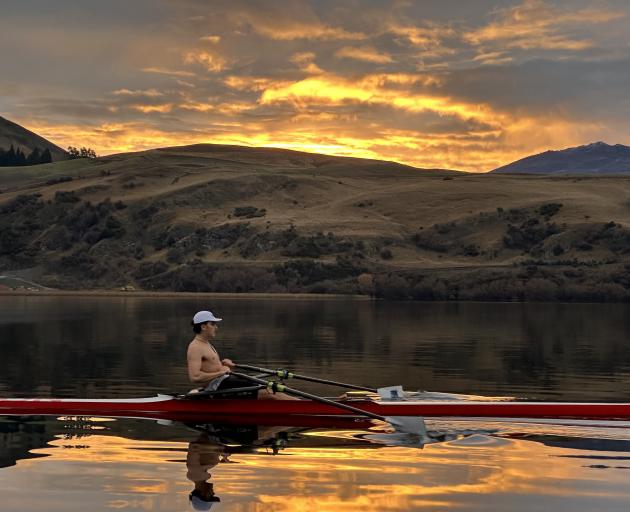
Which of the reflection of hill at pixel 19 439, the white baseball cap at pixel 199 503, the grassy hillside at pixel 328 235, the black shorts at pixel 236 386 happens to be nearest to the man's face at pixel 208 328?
the black shorts at pixel 236 386

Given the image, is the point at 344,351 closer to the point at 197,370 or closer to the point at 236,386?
the point at 236,386

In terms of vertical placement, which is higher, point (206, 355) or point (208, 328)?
point (208, 328)

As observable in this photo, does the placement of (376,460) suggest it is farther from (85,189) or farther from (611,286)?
(85,189)

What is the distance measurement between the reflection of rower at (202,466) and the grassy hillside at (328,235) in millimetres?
83405

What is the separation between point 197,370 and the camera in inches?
785

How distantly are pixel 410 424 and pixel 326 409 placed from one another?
1.84 meters

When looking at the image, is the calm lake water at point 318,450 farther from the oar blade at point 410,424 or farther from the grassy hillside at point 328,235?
the grassy hillside at point 328,235

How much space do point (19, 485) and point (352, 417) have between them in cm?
760

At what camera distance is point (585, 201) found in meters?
140

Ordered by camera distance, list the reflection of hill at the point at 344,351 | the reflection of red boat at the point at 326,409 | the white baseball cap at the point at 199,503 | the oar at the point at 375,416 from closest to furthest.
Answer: the white baseball cap at the point at 199,503 < the oar at the point at 375,416 < the reflection of red boat at the point at 326,409 < the reflection of hill at the point at 344,351

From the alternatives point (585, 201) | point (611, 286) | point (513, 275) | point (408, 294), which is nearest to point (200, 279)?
point (408, 294)

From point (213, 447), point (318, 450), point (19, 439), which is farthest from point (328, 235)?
point (318, 450)

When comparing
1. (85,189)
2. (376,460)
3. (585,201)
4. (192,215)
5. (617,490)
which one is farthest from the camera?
(85,189)

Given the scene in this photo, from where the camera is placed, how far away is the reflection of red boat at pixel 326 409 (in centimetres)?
1950
